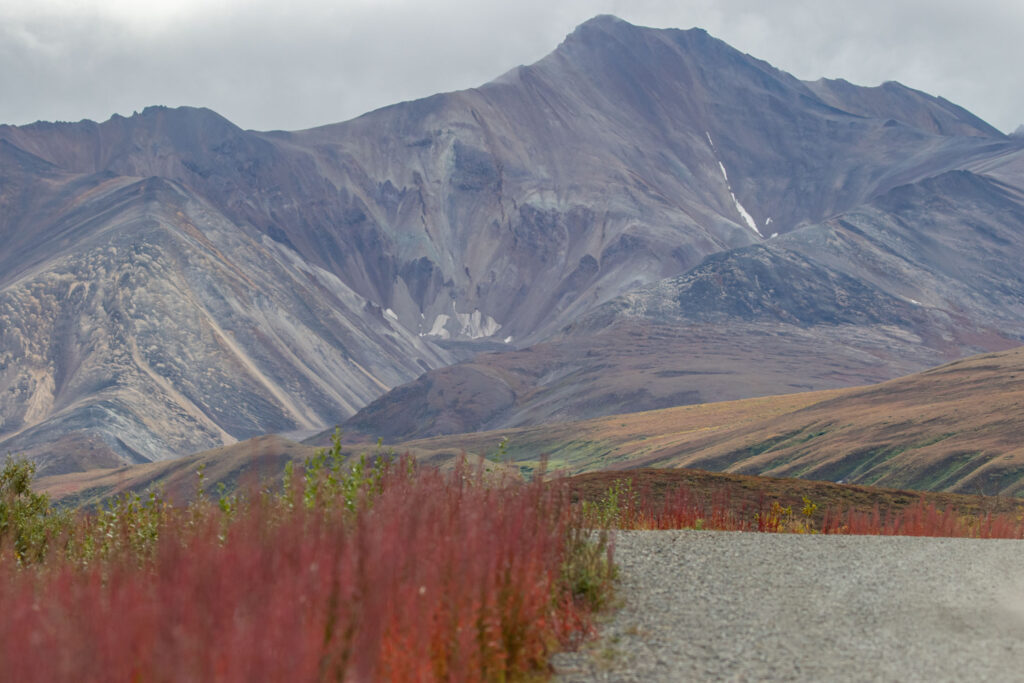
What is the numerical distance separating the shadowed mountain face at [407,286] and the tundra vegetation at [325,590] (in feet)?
290

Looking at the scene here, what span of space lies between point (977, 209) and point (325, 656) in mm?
186681

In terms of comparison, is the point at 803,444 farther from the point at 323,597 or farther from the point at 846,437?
the point at 323,597

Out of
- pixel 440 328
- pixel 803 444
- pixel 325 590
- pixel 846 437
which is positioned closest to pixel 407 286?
pixel 440 328

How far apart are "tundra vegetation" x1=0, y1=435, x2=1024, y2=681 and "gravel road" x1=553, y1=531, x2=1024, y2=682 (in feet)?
1.82

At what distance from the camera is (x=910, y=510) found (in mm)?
18406

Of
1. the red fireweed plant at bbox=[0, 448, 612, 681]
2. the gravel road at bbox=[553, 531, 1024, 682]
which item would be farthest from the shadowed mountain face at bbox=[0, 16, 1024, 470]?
the red fireweed plant at bbox=[0, 448, 612, 681]

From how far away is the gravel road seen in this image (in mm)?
7383

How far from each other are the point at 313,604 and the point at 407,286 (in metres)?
181

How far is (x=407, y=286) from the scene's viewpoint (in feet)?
611

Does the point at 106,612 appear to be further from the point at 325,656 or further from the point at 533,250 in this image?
the point at 533,250

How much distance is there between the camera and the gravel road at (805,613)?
7383mm

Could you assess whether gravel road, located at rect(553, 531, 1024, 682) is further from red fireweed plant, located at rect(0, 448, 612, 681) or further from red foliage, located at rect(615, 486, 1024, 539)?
red foliage, located at rect(615, 486, 1024, 539)

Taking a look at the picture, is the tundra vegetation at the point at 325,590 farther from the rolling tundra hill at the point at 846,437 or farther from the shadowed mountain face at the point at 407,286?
the shadowed mountain face at the point at 407,286

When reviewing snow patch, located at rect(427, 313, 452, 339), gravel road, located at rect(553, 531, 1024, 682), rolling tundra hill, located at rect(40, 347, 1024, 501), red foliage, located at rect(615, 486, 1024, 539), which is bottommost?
gravel road, located at rect(553, 531, 1024, 682)
